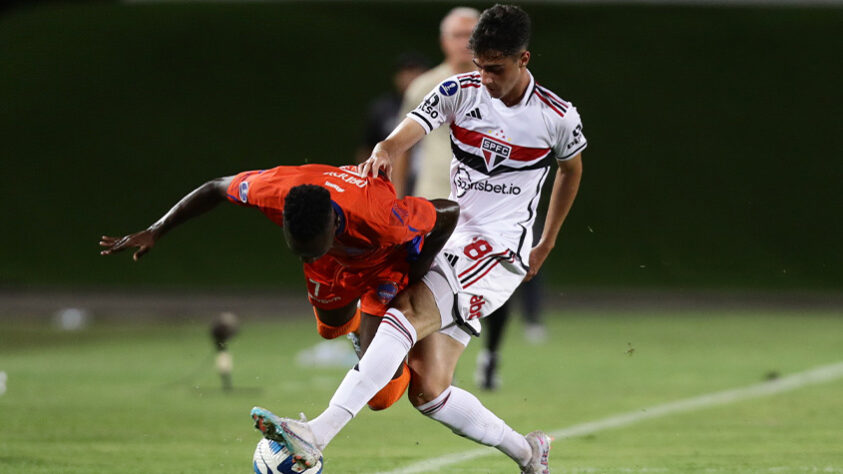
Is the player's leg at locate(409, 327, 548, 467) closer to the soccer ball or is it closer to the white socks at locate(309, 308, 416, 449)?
the white socks at locate(309, 308, 416, 449)

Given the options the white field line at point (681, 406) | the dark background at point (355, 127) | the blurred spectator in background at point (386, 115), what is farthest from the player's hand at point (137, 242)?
the dark background at point (355, 127)

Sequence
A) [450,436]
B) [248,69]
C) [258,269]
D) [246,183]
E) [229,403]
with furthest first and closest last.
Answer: [248,69], [258,269], [229,403], [450,436], [246,183]

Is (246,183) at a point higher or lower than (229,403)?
higher

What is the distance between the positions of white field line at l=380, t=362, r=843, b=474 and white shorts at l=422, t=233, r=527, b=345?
100 centimetres

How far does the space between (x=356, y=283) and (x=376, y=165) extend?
67 cm

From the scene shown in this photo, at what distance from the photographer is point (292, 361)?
1142cm

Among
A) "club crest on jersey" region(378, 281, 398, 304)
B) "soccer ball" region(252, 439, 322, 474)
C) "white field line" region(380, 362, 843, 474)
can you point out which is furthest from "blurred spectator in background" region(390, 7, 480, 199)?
"soccer ball" region(252, 439, 322, 474)

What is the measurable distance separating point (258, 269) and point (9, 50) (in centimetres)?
1198

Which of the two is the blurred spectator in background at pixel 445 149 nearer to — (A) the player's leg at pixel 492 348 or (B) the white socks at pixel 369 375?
(A) the player's leg at pixel 492 348

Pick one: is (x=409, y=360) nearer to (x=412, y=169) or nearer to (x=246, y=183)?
(x=246, y=183)

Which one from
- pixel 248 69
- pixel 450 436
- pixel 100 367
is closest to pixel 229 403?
pixel 450 436

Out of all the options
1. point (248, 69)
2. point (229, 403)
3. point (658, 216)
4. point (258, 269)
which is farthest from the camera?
point (248, 69)

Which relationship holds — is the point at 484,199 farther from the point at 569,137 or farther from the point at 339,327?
the point at 339,327

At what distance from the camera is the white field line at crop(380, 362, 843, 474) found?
21.0 feet
